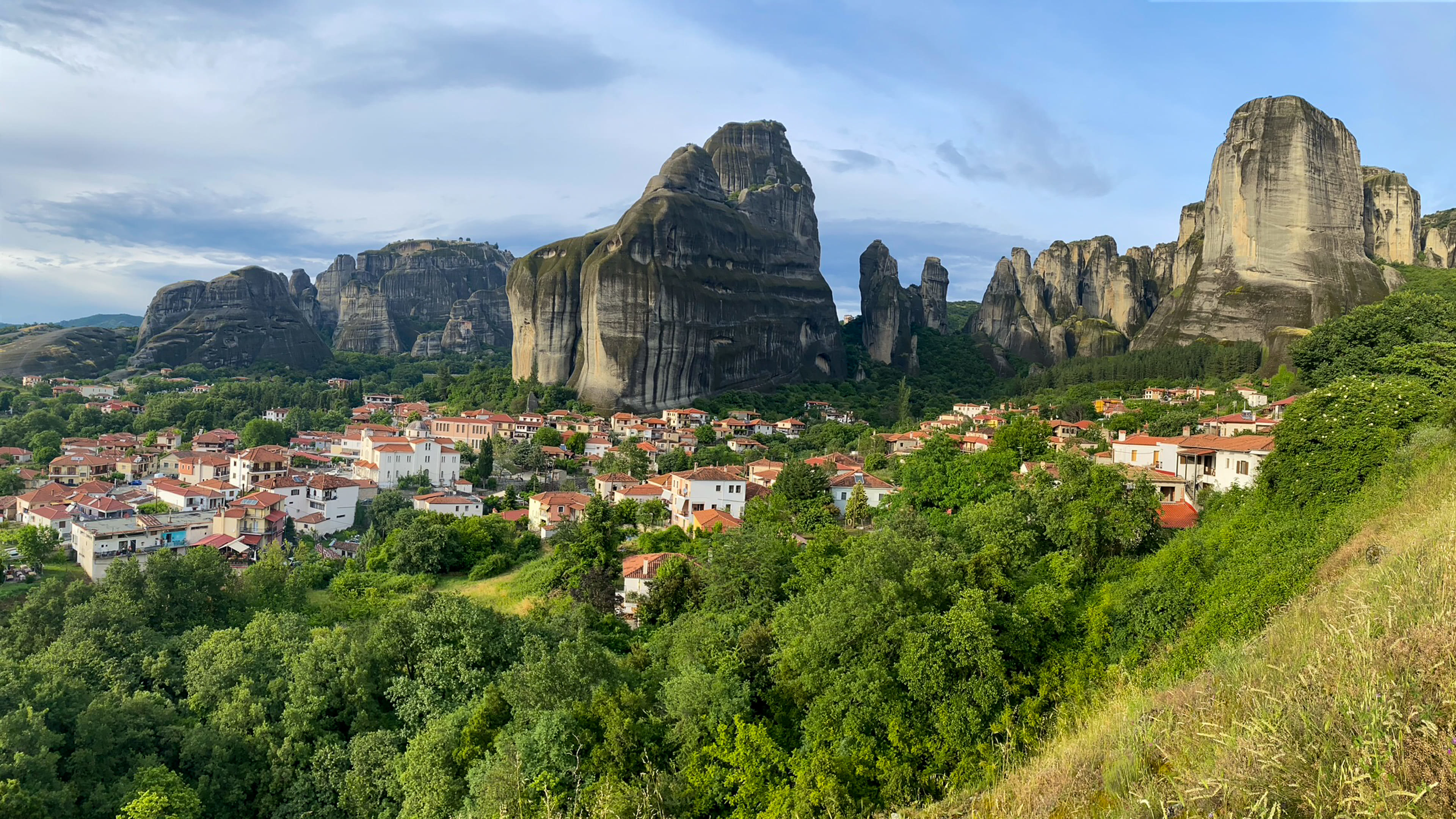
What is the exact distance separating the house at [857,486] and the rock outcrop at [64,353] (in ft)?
263

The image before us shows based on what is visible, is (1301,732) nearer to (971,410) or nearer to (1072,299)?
(971,410)

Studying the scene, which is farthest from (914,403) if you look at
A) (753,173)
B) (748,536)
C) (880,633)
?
(880,633)

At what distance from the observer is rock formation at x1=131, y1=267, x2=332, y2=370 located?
86688 millimetres

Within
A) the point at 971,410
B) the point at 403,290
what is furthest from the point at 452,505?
the point at 403,290

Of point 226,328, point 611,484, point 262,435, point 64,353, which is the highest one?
point 226,328

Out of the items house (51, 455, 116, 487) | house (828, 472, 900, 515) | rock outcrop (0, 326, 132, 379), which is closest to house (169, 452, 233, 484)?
house (51, 455, 116, 487)

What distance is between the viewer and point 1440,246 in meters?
69.4

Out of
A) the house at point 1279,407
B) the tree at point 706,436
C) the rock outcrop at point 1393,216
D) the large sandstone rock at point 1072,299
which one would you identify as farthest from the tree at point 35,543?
the rock outcrop at point 1393,216

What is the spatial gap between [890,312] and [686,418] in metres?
35.1

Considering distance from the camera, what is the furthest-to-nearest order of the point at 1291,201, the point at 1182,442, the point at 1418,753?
1. the point at 1291,201
2. the point at 1182,442
3. the point at 1418,753

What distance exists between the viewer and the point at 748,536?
21.3 meters

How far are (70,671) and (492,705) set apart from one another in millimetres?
9590

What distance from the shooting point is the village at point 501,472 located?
25.5 metres

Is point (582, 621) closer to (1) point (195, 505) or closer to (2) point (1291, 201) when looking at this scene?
(1) point (195, 505)
